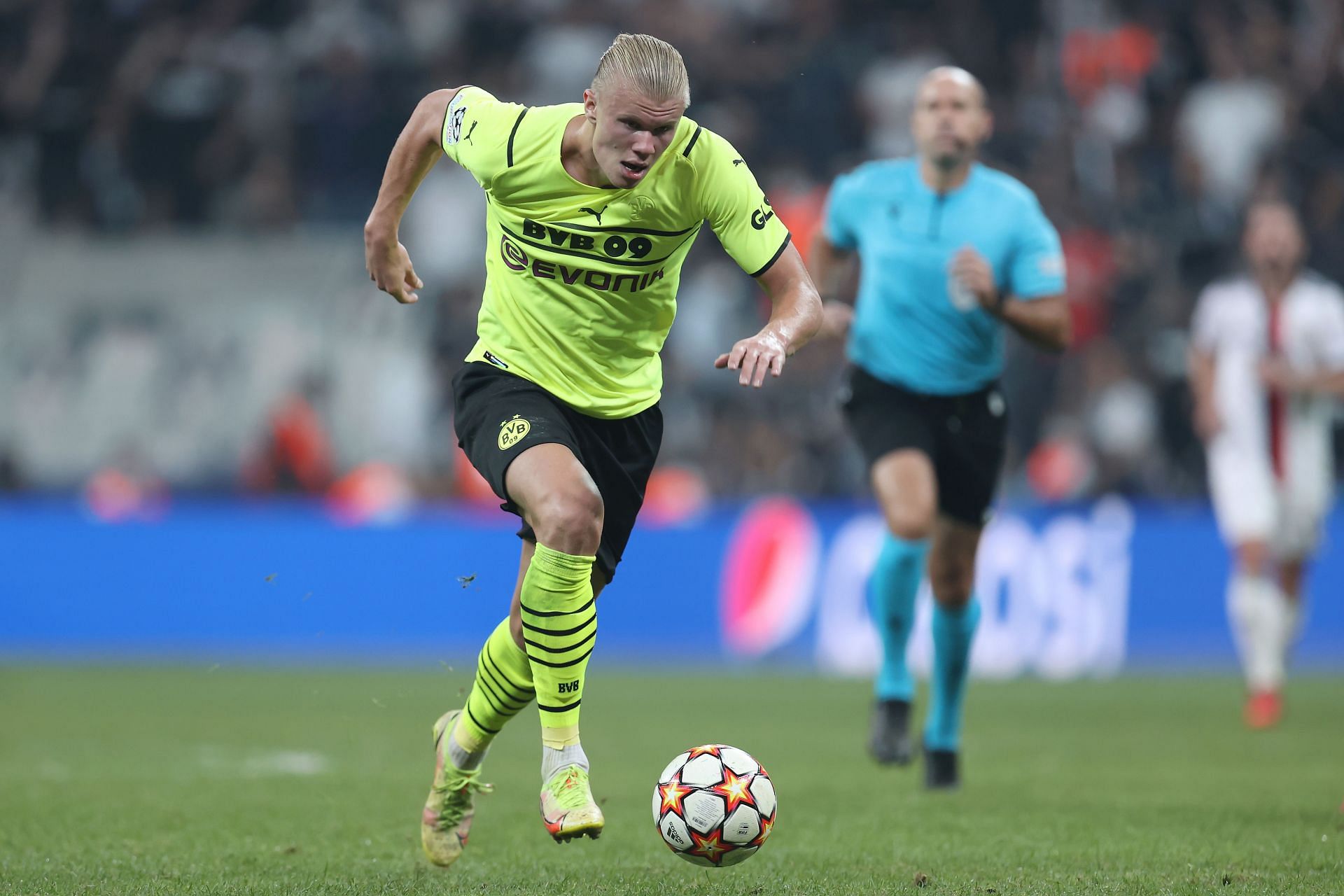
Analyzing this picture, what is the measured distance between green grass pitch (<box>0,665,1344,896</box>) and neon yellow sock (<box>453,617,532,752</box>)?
0.40m

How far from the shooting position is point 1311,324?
1051cm

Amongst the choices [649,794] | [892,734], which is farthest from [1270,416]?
[649,794]

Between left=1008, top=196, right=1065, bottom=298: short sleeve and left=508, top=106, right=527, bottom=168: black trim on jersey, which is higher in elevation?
left=1008, top=196, right=1065, bottom=298: short sleeve

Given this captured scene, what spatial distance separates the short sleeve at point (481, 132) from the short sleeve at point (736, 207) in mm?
565

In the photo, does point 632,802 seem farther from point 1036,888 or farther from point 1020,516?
point 1020,516

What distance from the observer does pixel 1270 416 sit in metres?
10.8

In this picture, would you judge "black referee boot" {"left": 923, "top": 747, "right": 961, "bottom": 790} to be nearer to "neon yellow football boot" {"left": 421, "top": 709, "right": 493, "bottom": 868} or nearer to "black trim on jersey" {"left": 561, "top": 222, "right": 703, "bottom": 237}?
"neon yellow football boot" {"left": 421, "top": 709, "right": 493, "bottom": 868}

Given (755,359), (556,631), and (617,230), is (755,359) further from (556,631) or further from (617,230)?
(556,631)

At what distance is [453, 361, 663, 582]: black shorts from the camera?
16.6ft

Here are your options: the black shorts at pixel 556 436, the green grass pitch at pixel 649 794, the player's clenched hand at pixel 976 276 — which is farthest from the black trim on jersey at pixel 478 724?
the player's clenched hand at pixel 976 276

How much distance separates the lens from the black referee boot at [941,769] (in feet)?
23.5

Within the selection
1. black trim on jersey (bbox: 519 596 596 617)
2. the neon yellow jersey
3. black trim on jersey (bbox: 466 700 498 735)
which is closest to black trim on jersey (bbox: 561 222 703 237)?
the neon yellow jersey

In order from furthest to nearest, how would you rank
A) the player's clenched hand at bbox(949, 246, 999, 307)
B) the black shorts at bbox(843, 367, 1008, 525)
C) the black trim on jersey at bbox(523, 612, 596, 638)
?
the black shorts at bbox(843, 367, 1008, 525), the player's clenched hand at bbox(949, 246, 999, 307), the black trim on jersey at bbox(523, 612, 596, 638)

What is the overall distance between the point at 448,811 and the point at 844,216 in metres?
3.43
